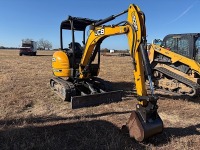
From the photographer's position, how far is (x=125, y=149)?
15.7 feet

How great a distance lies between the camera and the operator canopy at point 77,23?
869 centimetres

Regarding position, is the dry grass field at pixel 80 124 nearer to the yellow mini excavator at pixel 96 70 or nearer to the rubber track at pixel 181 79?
the yellow mini excavator at pixel 96 70

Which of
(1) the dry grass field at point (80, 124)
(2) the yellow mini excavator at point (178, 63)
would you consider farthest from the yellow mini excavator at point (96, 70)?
(2) the yellow mini excavator at point (178, 63)

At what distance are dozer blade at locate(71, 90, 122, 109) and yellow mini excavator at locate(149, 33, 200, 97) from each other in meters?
3.17

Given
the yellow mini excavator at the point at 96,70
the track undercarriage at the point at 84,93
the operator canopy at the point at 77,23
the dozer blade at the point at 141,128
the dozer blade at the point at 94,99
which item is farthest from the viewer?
the operator canopy at the point at 77,23

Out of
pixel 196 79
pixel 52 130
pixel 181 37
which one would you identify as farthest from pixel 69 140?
pixel 181 37

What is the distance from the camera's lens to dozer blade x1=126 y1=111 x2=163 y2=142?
4.96m

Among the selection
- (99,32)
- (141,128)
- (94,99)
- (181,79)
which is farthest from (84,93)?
(181,79)

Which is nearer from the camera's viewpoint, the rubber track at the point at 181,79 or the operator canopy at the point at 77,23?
the operator canopy at the point at 77,23

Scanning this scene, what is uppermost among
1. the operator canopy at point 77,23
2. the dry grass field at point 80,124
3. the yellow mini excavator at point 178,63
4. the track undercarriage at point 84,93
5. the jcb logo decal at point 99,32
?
the operator canopy at point 77,23

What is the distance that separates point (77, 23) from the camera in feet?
30.2

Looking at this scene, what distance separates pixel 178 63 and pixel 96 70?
148 inches

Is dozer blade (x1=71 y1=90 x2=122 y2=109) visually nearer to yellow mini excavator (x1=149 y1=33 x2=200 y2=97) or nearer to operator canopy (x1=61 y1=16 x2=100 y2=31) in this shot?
operator canopy (x1=61 y1=16 x2=100 y2=31)

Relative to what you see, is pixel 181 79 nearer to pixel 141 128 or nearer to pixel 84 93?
pixel 84 93
